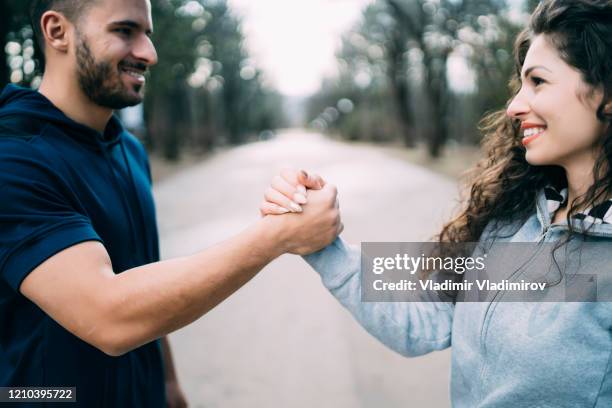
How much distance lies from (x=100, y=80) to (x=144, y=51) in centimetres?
21

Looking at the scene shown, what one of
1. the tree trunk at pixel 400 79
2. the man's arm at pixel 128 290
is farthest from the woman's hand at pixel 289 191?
the tree trunk at pixel 400 79

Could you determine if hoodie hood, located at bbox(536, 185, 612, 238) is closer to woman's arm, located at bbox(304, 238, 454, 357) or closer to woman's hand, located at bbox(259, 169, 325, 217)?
woman's arm, located at bbox(304, 238, 454, 357)

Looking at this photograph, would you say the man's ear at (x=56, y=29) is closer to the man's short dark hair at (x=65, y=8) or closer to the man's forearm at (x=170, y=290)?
the man's short dark hair at (x=65, y=8)

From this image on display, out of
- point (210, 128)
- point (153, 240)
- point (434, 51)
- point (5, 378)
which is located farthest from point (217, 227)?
point (210, 128)

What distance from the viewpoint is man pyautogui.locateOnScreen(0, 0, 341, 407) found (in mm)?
1421

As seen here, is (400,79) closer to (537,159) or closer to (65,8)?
(537,159)

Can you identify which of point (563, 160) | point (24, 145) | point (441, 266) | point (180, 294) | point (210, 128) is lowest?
point (210, 128)

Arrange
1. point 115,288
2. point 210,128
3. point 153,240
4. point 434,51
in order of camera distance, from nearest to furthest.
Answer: point 115,288, point 153,240, point 434,51, point 210,128

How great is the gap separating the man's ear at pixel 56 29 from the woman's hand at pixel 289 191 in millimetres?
928

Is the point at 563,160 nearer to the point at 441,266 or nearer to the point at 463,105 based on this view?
the point at 441,266

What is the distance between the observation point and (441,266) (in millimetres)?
2055

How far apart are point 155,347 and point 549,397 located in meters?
1.45

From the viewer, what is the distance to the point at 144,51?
6.61 feet

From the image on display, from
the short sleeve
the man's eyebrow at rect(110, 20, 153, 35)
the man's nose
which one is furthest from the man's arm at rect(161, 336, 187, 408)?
the man's eyebrow at rect(110, 20, 153, 35)
